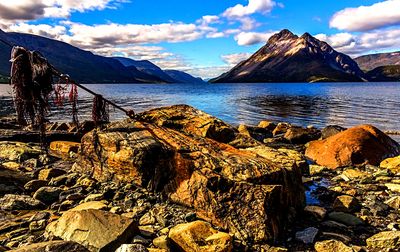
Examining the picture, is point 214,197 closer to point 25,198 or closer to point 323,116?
point 25,198

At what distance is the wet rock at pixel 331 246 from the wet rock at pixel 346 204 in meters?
3.10

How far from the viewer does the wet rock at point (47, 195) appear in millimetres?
10961

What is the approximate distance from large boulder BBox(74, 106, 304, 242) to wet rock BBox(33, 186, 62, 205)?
1761 mm

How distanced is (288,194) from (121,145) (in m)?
5.83

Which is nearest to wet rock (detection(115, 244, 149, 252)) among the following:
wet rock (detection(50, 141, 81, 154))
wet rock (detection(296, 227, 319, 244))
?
wet rock (detection(296, 227, 319, 244))

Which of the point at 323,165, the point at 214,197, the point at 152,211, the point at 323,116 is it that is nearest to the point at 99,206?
the point at 152,211

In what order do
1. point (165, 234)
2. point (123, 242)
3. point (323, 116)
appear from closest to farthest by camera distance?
1. point (123, 242)
2. point (165, 234)
3. point (323, 116)

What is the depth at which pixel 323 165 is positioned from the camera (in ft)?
60.2

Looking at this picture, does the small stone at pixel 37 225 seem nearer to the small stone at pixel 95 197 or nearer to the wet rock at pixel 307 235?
the small stone at pixel 95 197

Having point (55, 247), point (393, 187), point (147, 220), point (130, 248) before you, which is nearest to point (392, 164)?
point (393, 187)

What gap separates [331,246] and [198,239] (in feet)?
11.0

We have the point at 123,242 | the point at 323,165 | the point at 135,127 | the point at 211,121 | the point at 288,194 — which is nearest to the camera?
the point at 123,242

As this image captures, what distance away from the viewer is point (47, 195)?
36.3ft

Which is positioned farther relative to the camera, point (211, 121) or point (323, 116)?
point (323, 116)
